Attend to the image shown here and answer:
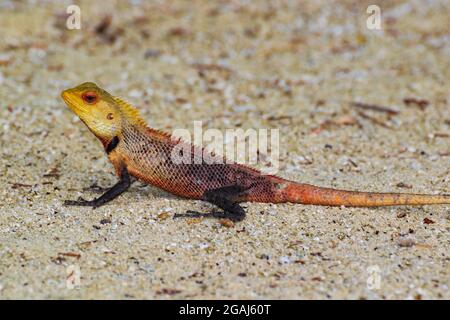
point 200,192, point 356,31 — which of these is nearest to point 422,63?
point 356,31

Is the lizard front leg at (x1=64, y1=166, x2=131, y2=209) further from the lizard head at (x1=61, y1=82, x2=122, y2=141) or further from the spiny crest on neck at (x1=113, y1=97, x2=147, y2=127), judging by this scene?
the spiny crest on neck at (x1=113, y1=97, x2=147, y2=127)

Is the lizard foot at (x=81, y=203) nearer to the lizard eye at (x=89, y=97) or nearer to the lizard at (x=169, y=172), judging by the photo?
the lizard at (x=169, y=172)

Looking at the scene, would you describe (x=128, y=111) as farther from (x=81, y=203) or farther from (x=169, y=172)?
(x=81, y=203)

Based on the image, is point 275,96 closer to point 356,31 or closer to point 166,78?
point 166,78

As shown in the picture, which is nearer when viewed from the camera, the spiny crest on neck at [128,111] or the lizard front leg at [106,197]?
the lizard front leg at [106,197]

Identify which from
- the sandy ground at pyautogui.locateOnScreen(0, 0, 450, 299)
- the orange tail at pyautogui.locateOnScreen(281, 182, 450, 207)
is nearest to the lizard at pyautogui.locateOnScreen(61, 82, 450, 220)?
the orange tail at pyautogui.locateOnScreen(281, 182, 450, 207)

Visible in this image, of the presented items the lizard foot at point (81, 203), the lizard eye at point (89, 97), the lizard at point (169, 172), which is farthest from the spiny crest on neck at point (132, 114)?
the lizard foot at point (81, 203)

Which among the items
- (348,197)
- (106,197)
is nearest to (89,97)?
(106,197)
